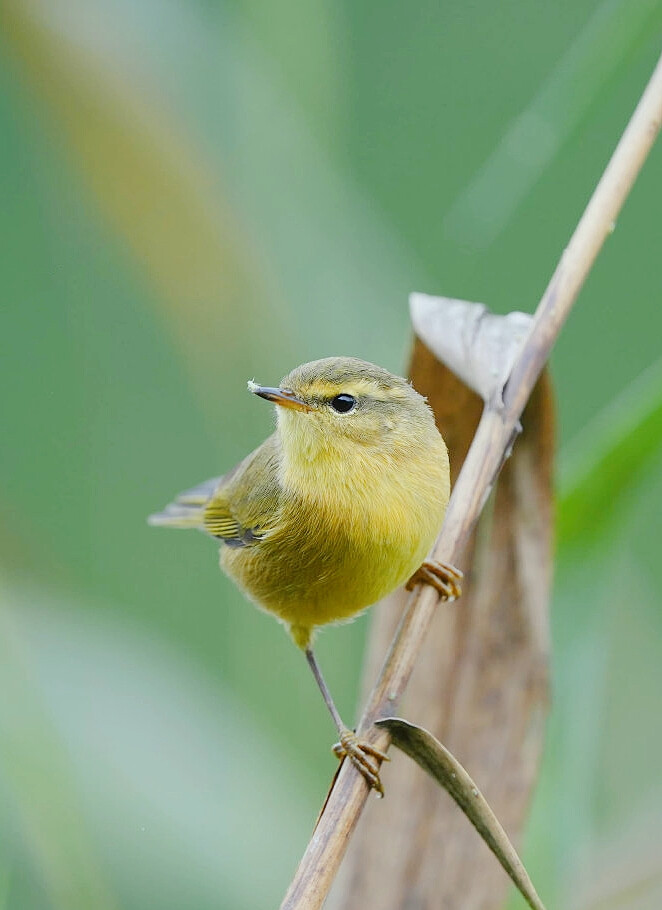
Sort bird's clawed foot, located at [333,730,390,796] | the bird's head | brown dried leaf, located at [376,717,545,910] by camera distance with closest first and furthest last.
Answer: brown dried leaf, located at [376,717,545,910]
bird's clawed foot, located at [333,730,390,796]
the bird's head

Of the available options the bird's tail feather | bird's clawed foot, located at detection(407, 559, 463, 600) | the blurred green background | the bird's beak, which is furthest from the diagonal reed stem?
the bird's tail feather

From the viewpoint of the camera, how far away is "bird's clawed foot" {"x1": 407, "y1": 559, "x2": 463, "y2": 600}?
2.26 metres

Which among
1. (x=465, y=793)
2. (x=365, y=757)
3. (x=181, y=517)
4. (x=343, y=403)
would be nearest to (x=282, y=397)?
(x=343, y=403)

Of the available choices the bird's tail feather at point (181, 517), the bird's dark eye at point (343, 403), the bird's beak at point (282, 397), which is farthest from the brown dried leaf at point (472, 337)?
the bird's tail feather at point (181, 517)

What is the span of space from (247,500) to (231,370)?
0.42 m

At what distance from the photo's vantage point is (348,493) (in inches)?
84.3

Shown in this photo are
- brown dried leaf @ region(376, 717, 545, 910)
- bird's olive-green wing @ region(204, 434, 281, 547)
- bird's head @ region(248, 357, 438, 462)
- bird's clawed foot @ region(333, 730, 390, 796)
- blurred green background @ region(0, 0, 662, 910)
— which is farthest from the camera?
bird's olive-green wing @ region(204, 434, 281, 547)

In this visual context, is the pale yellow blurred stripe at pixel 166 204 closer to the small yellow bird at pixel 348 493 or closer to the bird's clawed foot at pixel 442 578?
the small yellow bird at pixel 348 493

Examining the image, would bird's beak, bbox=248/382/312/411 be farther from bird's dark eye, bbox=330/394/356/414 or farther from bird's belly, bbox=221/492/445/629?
bird's belly, bbox=221/492/445/629

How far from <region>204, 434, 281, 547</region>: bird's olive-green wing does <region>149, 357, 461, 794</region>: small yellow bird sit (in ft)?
0.07

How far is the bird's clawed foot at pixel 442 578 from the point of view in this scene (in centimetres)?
226

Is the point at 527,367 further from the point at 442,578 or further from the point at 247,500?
the point at 247,500

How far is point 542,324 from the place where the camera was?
2168 mm

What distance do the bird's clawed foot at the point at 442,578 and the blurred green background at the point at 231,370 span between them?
0.22 metres
